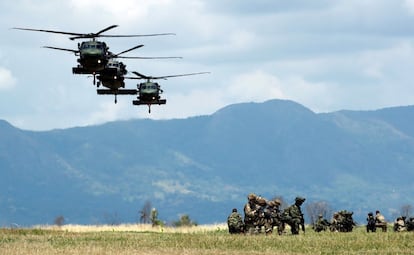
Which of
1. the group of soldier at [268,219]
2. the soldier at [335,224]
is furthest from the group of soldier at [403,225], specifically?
the soldier at [335,224]

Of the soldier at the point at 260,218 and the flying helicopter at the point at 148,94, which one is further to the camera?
the flying helicopter at the point at 148,94

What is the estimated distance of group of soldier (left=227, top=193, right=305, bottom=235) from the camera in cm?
5244

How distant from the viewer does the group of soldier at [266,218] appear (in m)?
52.4

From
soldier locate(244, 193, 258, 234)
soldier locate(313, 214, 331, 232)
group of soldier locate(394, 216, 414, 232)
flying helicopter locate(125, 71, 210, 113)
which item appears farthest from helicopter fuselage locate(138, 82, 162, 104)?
group of soldier locate(394, 216, 414, 232)

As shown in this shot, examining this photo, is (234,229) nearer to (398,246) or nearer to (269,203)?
(269,203)

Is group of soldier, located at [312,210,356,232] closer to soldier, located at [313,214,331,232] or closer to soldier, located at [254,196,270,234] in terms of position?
soldier, located at [313,214,331,232]

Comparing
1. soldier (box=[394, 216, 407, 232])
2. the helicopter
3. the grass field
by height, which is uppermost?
the helicopter

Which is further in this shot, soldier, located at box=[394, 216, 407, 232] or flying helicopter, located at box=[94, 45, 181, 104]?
flying helicopter, located at box=[94, 45, 181, 104]

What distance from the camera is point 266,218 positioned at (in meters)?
53.1

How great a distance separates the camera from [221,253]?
38.8 m

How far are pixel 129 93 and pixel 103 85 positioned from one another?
20.7ft

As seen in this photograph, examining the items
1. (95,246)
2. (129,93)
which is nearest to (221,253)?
(95,246)

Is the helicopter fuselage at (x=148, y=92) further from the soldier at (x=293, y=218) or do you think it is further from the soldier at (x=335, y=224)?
the soldier at (x=293, y=218)

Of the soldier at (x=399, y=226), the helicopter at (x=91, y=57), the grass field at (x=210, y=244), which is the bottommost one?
the grass field at (x=210, y=244)
